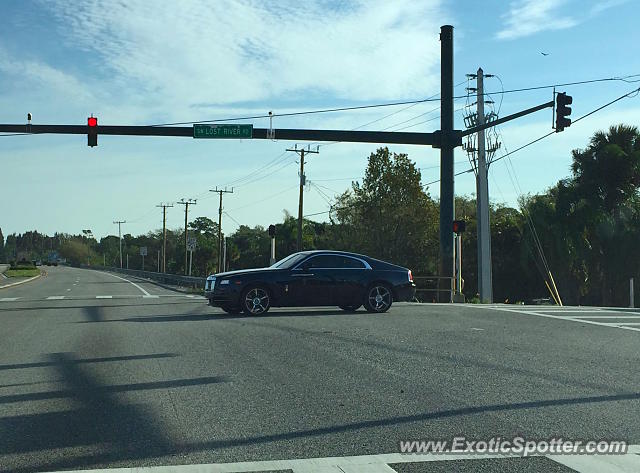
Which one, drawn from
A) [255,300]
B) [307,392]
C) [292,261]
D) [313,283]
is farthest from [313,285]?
[307,392]

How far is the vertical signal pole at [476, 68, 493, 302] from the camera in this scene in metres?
31.9

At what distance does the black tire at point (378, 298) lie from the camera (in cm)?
1788

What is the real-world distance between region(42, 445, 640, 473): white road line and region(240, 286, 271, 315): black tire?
37.5ft

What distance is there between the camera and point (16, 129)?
24250mm

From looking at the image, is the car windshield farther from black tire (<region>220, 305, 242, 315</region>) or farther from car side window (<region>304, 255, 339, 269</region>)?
black tire (<region>220, 305, 242, 315</region>)

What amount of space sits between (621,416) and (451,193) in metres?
21.1

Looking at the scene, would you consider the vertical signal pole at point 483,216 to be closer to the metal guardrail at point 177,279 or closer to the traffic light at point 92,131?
the metal guardrail at point 177,279

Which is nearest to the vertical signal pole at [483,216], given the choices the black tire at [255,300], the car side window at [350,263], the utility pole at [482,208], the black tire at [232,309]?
the utility pole at [482,208]

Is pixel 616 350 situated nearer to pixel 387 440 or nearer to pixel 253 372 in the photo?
pixel 253 372

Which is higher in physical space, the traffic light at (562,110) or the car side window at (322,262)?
the traffic light at (562,110)

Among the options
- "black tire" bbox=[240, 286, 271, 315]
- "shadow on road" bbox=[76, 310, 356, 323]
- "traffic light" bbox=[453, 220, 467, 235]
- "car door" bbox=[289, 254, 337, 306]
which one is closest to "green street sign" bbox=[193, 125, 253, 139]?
"traffic light" bbox=[453, 220, 467, 235]

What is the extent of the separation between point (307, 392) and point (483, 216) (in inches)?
991

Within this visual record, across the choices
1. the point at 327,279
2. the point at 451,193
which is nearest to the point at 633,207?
the point at 451,193

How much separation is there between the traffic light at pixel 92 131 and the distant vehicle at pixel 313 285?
30.8ft
